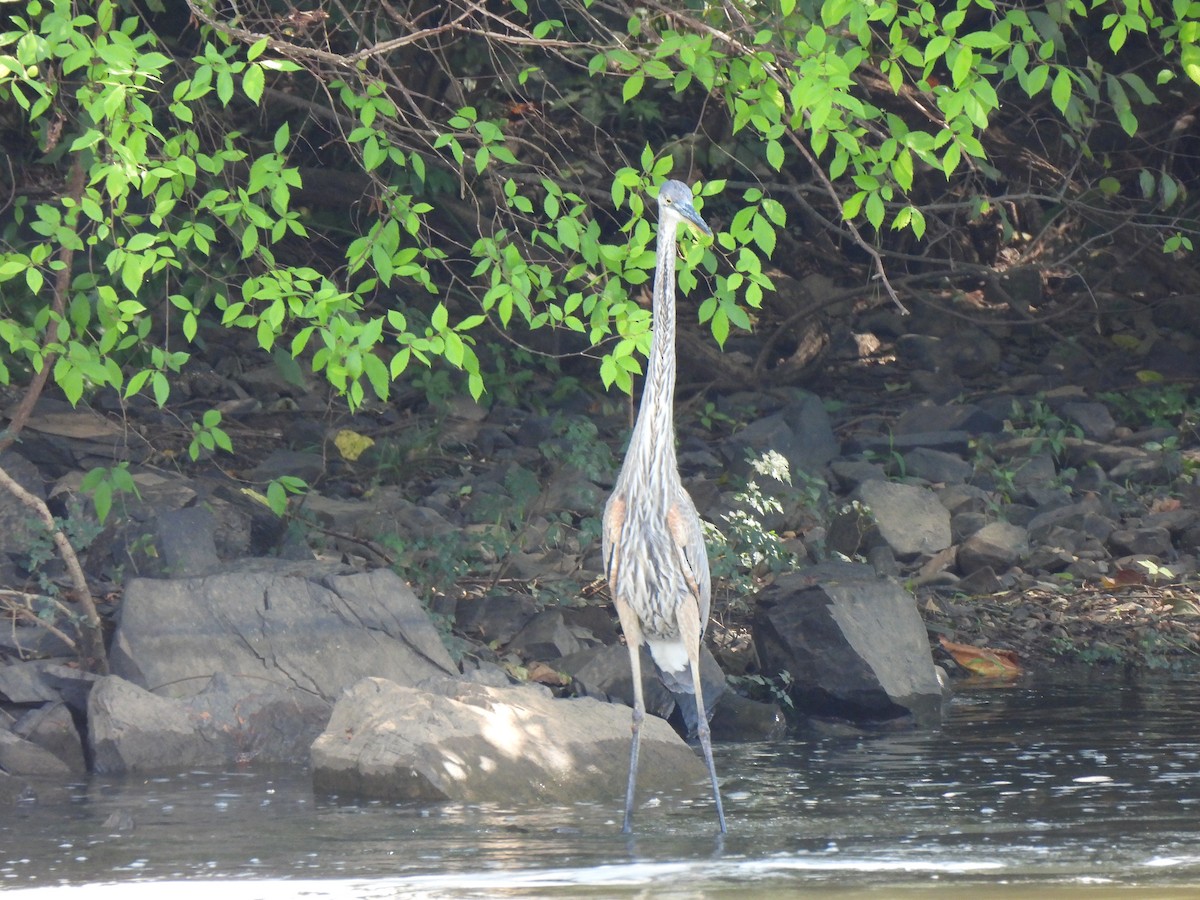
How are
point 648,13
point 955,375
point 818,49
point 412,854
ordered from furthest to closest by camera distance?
point 955,375
point 648,13
point 818,49
point 412,854

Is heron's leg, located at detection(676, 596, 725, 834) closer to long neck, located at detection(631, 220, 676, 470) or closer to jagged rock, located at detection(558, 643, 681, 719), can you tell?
long neck, located at detection(631, 220, 676, 470)

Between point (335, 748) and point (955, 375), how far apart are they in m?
9.34

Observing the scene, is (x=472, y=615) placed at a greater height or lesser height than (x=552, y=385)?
lesser

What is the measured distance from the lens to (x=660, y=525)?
20.5 ft

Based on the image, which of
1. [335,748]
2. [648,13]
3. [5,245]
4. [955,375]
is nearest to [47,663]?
[335,748]

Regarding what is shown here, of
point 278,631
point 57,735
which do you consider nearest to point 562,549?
point 278,631

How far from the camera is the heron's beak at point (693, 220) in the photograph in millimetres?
5879

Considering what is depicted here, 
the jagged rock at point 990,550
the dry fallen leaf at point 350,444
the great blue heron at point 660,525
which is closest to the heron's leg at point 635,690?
the great blue heron at point 660,525

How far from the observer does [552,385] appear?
42.9 feet

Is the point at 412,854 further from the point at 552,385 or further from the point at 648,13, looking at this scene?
the point at 552,385

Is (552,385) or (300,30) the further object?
(552,385)

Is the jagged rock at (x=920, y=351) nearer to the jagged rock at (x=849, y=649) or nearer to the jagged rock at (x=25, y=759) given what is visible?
the jagged rock at (x=849, y=649)

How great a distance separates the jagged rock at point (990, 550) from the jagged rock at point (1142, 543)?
2.11 ft

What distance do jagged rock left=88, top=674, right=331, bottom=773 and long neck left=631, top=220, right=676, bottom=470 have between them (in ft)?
6.49
